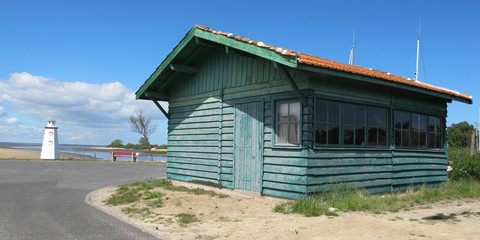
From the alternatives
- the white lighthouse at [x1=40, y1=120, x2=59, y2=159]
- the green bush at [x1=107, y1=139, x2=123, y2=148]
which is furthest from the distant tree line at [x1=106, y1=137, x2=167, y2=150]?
the white lighthouse at [x1=40, y1=120, x2=59, y2=159]

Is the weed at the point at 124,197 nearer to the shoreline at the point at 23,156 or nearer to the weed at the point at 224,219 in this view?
the weed at the point at 224,219

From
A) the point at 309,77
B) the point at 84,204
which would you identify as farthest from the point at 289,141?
the point at 84,204

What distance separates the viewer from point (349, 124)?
10.1m

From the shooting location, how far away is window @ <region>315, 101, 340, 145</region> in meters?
9.38

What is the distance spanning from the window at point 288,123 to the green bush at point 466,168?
821 cm

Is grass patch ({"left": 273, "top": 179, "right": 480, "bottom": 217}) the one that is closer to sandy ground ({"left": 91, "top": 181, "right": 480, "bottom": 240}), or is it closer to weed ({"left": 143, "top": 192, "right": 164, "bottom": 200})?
sandy ground ({"left": 91, "top": 181, "right": 480, "bottom": 240})

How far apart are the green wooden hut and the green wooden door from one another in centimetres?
3

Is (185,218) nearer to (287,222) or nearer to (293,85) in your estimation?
(287,222)

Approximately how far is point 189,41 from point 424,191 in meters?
8.24

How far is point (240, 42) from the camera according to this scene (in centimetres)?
976

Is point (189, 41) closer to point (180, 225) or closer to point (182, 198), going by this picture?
point (182, 198)

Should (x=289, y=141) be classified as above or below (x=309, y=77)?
below

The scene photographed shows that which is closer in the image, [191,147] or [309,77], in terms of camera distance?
[309,77]

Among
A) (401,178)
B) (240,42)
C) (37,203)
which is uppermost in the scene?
(240,42)
